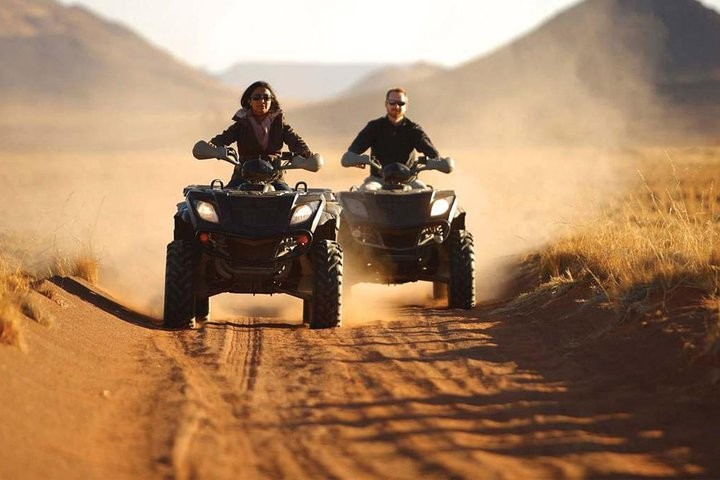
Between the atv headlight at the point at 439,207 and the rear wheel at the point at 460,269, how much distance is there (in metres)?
0.26

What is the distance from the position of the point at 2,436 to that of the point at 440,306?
315 inches

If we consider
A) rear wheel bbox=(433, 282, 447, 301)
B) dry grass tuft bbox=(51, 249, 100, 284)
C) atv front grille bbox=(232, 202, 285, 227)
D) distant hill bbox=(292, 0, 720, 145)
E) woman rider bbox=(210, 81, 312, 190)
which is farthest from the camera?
distant hill bbox=(292, 0, 720, 145)

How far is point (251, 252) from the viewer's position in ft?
38.3

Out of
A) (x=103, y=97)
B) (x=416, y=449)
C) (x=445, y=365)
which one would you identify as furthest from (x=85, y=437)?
(x=103, y=97)

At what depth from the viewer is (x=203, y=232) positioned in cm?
1154

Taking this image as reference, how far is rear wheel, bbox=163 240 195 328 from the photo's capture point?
38.3 ft

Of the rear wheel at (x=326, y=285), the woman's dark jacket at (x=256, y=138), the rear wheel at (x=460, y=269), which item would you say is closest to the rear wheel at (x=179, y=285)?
the rear wheel at (x=326, y=285)

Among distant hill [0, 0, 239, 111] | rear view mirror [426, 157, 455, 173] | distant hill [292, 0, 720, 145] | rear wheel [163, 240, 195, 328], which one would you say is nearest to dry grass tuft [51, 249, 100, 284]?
rear wheel [163, 240, 195, 328]

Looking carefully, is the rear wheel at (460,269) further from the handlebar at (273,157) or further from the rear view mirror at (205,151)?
the rear view mirror at (205,151)

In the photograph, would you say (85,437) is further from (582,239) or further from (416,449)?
(582,239)

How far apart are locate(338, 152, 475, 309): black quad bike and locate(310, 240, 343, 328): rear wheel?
1.45m

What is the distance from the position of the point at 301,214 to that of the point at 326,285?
0.64 meters

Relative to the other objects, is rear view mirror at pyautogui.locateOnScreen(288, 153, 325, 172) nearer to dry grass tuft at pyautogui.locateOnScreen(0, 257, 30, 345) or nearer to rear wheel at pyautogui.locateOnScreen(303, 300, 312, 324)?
rear wheel at pyautogui.locateOnScreen(303, 300, 312, 324)

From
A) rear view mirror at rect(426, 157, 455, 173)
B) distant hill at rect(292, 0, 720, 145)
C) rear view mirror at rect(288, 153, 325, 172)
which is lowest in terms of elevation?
rear view mirror at rect(288, 153, 325, 172)
